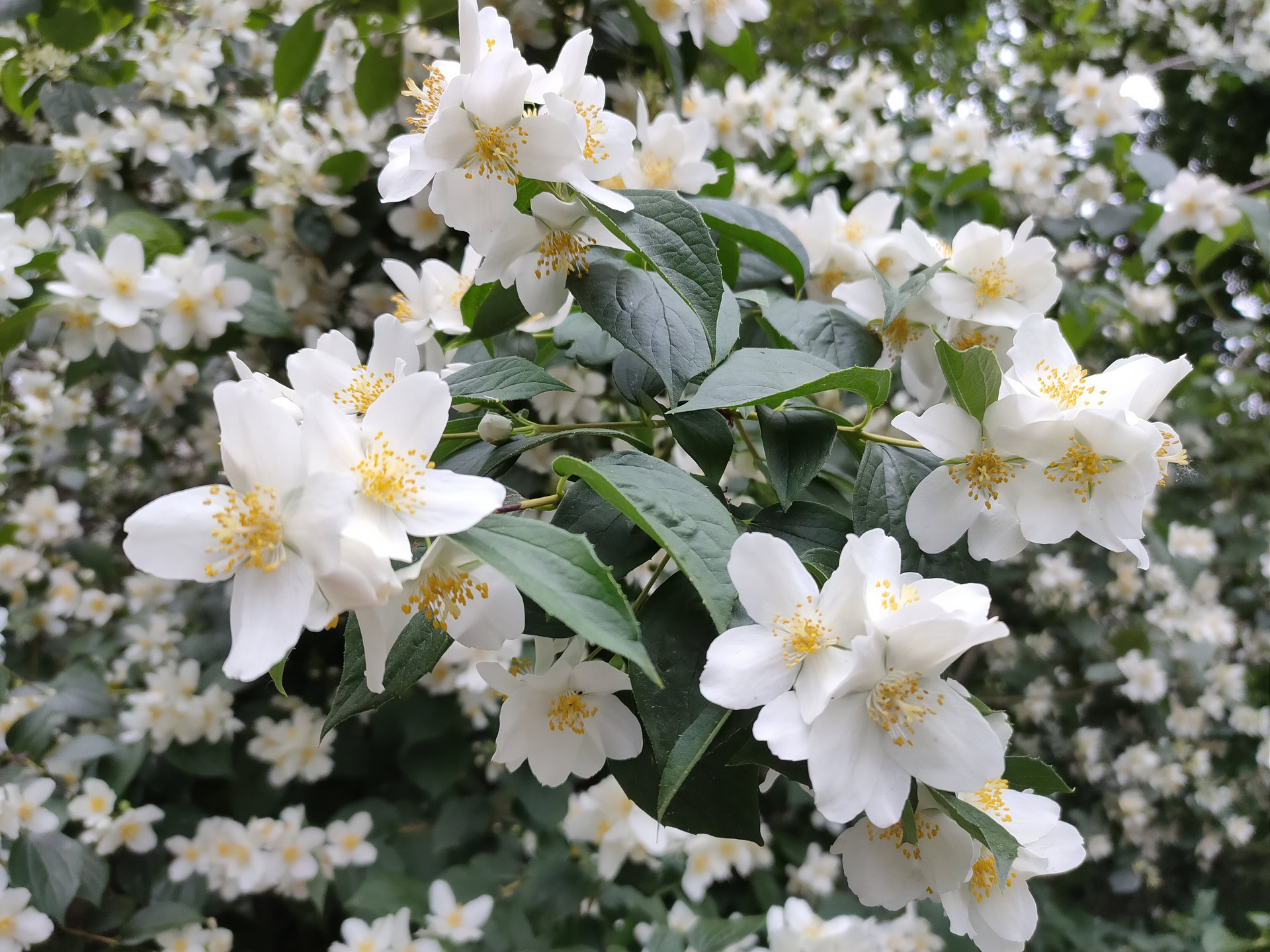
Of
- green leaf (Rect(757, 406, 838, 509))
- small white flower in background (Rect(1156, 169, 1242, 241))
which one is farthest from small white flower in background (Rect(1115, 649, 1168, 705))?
green leaf (Rect(757, 406, 838, 509))

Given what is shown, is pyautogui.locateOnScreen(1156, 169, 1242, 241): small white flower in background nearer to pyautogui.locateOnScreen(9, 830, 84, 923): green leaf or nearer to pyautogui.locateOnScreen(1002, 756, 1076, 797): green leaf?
pyautogui.locateOnScreen(1002, 756, 1076, 797): green leaf

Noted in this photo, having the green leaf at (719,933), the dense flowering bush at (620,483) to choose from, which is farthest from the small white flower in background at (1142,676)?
the green leaf at (719,933)

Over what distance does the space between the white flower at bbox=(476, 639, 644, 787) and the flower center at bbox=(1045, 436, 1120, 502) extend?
0.41 meters

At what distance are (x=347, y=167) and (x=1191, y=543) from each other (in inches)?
106

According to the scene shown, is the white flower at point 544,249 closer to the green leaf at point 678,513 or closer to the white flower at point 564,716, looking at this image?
the green leaf at point 678,513

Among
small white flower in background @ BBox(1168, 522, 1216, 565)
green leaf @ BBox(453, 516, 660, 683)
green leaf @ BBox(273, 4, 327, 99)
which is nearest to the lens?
green leaf @ BBox(453, 516, 660, 683)

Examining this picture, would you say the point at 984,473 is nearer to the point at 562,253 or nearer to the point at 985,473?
the point at 985,473

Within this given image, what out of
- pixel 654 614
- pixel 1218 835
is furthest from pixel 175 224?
pixel 1218 835

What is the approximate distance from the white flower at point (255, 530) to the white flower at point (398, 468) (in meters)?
0.02

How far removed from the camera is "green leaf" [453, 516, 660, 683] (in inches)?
19.3

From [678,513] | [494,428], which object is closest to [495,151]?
[494,428]

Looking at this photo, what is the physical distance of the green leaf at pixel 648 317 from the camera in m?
0.71

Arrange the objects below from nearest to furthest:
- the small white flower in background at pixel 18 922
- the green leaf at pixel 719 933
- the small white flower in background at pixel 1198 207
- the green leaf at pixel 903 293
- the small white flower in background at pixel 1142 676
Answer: the green leaf at pixel 903 293
the small white flower in background at pixel 18 922
the green leaf at pixel 719 933
the small white flower in background at pixel 1198 207
the small white flower in background at pixel 1142 676

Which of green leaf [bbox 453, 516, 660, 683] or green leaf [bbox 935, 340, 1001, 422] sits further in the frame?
green leaf [bbox 935, 340, 1001, 422]
